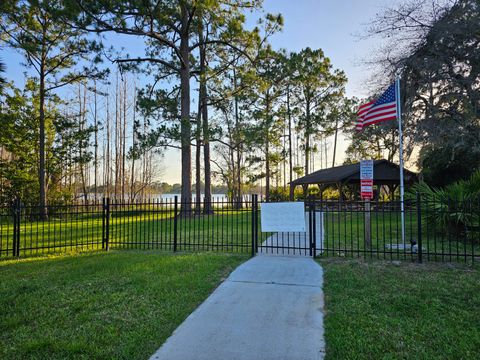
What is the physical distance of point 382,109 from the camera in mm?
8719

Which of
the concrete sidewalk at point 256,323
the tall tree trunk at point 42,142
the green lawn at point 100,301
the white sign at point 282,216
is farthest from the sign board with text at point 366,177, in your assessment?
the tall tree trunk at point 42,142

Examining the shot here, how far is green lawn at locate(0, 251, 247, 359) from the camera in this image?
3.16m

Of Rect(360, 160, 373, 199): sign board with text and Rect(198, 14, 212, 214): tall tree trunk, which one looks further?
Rect(198, 14, 212, 214): tall tree trunk

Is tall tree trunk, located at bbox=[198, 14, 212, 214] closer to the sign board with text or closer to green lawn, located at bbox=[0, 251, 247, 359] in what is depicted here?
green lawn, located at bbox=[0, 251, 247, 359]

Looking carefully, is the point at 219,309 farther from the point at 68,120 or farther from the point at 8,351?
the point at 68,120

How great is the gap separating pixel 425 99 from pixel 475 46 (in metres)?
2.35

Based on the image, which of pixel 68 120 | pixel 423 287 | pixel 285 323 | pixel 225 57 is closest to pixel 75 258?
pixel 285 323

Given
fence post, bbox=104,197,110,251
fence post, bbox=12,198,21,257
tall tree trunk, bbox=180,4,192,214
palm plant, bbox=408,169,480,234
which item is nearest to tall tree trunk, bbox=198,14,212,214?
tall tree trunk, bbox=180,4,192,214

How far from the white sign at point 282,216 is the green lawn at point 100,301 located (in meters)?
1.05

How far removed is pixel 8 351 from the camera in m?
3.06

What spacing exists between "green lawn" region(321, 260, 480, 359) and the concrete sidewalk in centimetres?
24

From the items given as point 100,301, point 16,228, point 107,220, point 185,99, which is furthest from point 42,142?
point 100,301

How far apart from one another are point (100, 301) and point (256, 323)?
233cm

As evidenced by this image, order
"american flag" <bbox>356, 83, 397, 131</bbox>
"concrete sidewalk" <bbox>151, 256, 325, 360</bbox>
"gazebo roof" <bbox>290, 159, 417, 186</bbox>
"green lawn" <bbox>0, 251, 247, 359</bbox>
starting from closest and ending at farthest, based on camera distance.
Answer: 1. "concrete sidewalk" <bbox>151, 256, 325, 360</bbox>
2. "green lawn" <bbox>0, 251, 247, 359</bbox>
3. "american flag" <bbox>356, 83, 397, 131</bbox>
4. "gazebo roof" <bbox>290, 159, 417, 186</bbox>
